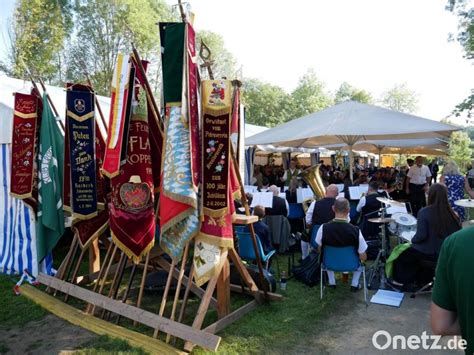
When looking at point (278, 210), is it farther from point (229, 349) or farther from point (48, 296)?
point (48, 296)

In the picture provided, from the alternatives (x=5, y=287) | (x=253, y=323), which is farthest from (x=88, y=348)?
(x=5, y=287)

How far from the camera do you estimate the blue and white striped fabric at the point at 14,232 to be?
17.7 feet

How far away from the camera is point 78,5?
2222cm

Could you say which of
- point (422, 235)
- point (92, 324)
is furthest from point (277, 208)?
point (92, 324)

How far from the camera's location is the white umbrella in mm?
6270

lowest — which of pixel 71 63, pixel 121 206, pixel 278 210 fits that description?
pixel 278 210

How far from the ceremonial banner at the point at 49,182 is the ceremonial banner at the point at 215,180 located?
2.37 m

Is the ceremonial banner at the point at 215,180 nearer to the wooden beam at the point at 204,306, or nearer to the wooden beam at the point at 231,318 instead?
the wooden beam at the point at 204,306

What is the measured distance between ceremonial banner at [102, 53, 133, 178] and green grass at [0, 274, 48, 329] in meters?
2.00

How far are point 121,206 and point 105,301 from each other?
3.44 ft

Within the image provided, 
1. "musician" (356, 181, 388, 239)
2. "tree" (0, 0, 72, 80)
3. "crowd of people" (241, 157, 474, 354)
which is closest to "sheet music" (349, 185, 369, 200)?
"crowd of people" (241, 157, 474, 354)

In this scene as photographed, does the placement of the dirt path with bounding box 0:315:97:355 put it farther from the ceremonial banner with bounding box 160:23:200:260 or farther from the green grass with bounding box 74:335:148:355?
the ceremonial banner with bounding box 160:23:200:260

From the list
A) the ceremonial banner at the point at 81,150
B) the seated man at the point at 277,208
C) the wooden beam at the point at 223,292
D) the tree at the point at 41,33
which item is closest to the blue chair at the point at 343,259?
the wooden beam at the point at 223,292

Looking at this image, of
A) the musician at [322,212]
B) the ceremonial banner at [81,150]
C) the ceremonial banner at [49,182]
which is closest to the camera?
the ceremonial banner at [81,150]
